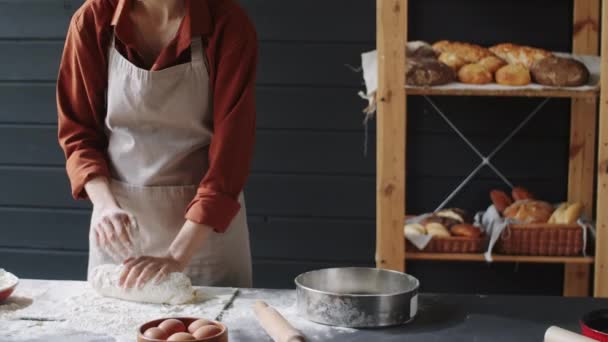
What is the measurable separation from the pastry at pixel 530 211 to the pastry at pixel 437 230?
0.71 feet

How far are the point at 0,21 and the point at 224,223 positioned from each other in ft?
5.90

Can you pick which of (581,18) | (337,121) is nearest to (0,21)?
(337,121)

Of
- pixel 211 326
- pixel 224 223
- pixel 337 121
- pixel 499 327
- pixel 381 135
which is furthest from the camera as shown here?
pixel 337 121

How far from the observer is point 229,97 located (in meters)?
1.94

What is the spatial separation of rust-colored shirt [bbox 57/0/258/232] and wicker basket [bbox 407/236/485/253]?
987mm

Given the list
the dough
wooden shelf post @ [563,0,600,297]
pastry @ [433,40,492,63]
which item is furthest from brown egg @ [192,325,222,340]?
wooden shelf post @ [563,0,600,297]

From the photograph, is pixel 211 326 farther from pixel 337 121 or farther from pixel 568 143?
pixel 568 143

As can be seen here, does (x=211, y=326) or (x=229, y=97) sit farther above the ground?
(x=229, y=97)

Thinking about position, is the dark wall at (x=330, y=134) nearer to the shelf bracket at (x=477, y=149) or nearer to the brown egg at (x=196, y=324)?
the shelf bracket at (x=477, y=149)

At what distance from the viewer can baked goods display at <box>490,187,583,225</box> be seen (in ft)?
9.01

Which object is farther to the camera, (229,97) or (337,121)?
(337,121)

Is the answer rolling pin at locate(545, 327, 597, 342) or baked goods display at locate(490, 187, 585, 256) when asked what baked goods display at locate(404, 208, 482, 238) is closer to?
baked goods display at locate(490, 187, 585, 256)

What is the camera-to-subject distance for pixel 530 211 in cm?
276

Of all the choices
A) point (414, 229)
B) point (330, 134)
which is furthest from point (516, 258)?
point (330, 134)
